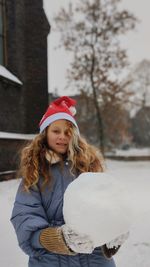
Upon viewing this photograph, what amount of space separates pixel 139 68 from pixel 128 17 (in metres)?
28.3

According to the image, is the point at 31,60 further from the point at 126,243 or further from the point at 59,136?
the point at 59,136

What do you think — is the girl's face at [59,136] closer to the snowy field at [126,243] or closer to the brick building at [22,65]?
the snowy field at [126,243]

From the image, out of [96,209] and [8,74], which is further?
[8,74]

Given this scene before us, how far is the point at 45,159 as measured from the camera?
2525 millimetres

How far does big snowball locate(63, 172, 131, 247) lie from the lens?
2.07 m

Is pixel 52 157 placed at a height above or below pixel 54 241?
above

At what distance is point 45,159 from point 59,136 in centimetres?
16

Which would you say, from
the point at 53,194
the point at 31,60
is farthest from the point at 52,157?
the point at 31,60

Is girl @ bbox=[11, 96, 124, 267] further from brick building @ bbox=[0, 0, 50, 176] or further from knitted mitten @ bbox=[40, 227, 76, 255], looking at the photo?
brick building @ bbox=[0, 0, 50, 176]

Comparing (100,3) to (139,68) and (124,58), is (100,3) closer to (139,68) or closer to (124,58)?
(124,58)

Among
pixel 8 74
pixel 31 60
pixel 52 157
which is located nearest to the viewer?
pixel 52 157

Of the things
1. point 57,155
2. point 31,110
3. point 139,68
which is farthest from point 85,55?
point 139,68

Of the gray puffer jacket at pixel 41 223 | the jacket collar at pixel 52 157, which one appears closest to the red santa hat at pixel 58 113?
the jacket collar at pixel 52 157

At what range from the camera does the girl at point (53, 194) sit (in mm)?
2184
